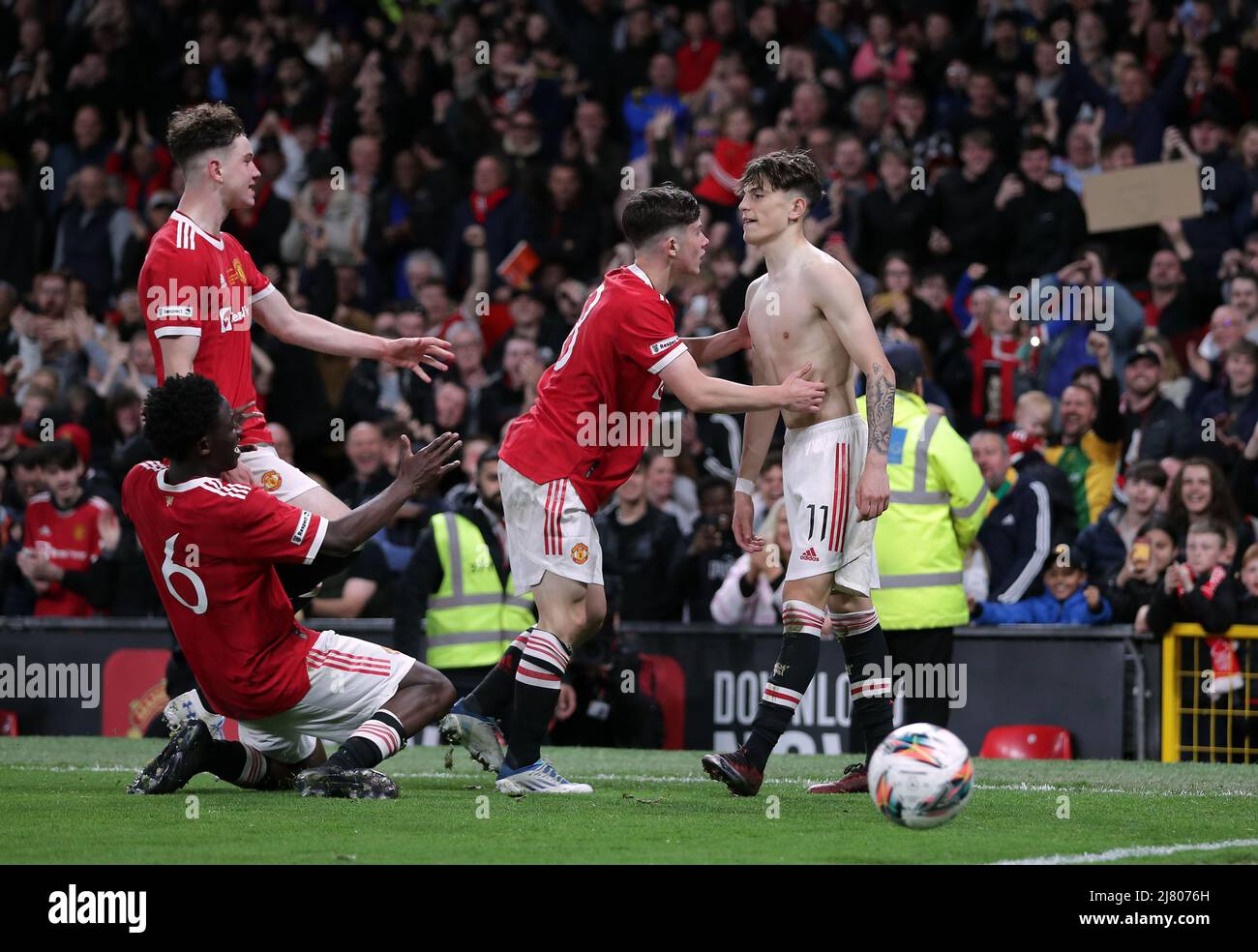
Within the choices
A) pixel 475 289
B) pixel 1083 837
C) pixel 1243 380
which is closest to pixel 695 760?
pixel 1083 837

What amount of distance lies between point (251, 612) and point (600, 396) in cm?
168

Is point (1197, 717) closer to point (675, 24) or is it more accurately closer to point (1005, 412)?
point (1005, 412)

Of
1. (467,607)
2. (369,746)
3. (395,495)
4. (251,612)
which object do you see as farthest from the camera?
(467,607)

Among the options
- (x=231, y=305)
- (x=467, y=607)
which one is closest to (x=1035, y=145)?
(x=467, y=607)

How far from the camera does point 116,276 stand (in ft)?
56.9

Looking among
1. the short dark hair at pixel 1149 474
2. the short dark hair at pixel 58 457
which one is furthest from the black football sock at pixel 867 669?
A: the short dark hair at pixel 58 457

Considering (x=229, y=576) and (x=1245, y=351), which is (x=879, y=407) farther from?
(x=1245, y=351)

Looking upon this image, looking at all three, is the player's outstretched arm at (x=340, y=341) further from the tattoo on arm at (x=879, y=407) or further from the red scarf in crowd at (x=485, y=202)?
the red scarf in crowd at (x=485, y=202)

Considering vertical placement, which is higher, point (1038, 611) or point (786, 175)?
point (786, 175)

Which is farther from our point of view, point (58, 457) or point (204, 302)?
point (58, 457)

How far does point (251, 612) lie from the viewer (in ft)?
22.4

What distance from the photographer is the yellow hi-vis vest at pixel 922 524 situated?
9328 millimetres

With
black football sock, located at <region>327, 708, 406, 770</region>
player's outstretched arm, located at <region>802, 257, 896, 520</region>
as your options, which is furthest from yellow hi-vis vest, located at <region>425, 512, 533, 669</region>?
player's outstretched arm, located at <region>802, 257, 896, 520</region>
